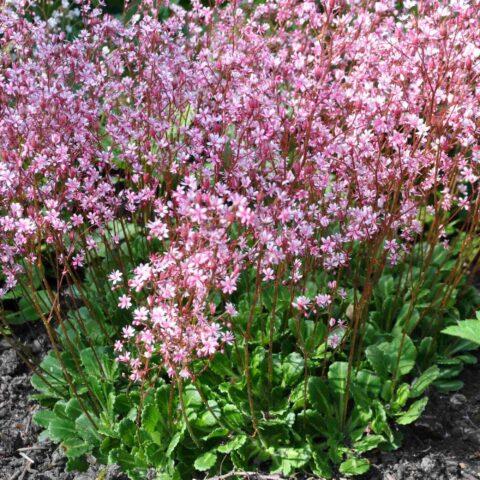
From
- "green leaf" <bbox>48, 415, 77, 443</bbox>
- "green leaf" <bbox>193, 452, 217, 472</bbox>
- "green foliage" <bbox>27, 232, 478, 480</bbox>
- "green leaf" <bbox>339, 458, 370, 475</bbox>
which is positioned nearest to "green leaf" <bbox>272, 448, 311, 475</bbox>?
"green foliage" <bbox>27, 232, 478, 480</bbox>

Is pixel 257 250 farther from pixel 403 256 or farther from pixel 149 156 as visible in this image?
pixel 403 256

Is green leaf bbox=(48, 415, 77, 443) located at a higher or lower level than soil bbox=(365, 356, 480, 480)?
higher

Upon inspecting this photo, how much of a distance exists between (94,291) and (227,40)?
5.28 ft

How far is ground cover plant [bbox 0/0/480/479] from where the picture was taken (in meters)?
2.56

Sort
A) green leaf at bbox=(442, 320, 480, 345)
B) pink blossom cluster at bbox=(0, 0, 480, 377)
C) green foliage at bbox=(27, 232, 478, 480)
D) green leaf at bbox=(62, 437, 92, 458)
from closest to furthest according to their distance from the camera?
pink blossom cluster at bbox=(0, 0, 480, 377) → green leaf at bbox=(442, 320, 480, 345) → green foliage at bbox=(27, 232, 478, 480) → green leaf at bbox=(62, 437, 92, 458)

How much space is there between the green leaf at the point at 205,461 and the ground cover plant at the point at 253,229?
0.04ft

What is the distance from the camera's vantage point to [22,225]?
2.40m

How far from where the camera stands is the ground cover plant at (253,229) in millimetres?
A: 2564

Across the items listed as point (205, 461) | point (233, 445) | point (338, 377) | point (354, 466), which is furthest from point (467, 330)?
point (205, 461)

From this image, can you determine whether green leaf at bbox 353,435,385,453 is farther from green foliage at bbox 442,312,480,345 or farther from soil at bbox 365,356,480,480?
green foliage at bbox 442,312,480,345

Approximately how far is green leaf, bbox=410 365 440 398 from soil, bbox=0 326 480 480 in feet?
0.62

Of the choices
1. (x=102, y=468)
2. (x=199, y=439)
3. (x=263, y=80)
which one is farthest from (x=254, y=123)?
(x=102, y=468)

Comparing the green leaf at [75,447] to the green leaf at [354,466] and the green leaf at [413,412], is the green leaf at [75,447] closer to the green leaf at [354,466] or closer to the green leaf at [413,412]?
the green leaf at [354,466]

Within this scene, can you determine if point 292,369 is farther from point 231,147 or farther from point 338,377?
point 231,147
